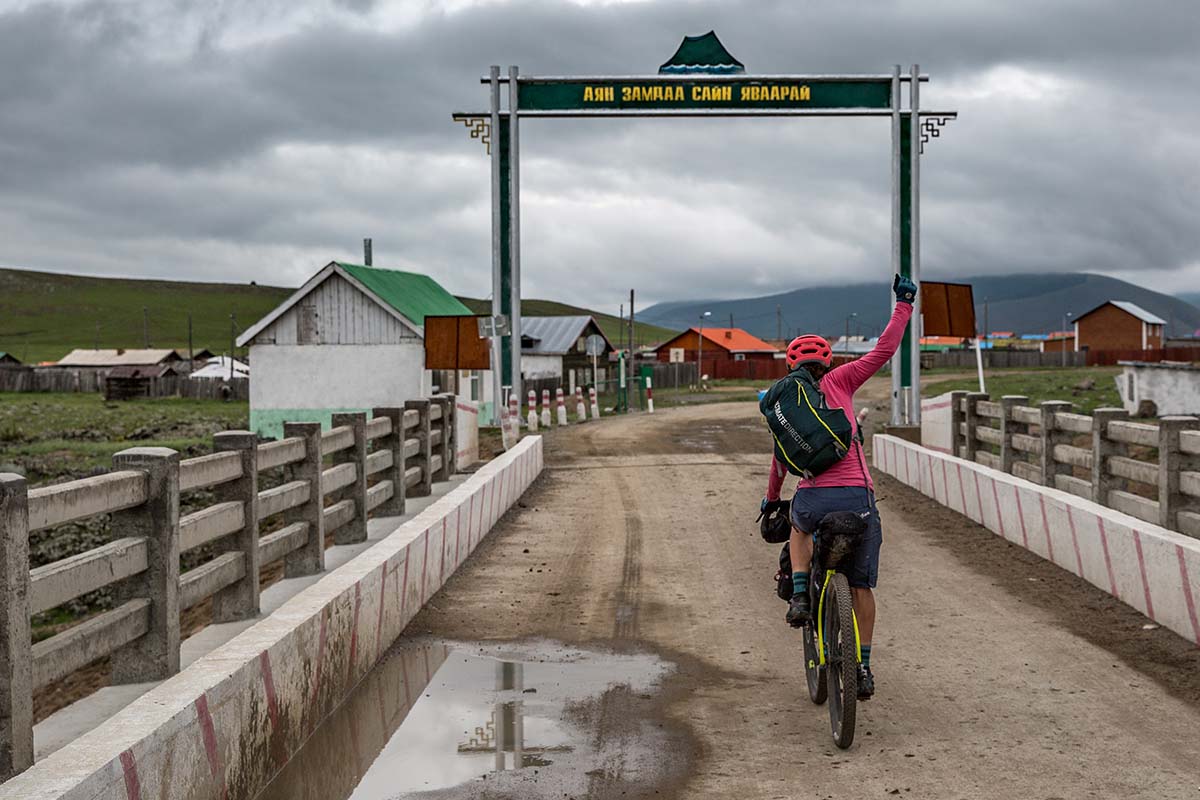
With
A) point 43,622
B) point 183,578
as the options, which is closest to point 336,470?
point 183,578

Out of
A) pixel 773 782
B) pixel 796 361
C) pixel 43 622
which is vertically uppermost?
pixel 796 361

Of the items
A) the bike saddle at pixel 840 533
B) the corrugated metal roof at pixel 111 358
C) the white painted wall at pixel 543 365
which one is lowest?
the bike saddle at pixel 840 533

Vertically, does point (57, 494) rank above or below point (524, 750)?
above

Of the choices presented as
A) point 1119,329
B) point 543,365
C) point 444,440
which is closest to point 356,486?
point 444,440

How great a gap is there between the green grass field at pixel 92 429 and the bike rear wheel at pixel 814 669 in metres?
26.0

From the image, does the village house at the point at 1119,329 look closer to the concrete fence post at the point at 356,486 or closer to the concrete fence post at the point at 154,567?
the concrete fence post at the point at 356,486

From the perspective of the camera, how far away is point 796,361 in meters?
6.93

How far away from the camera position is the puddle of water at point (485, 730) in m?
5.84

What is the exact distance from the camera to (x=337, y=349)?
Answer: 41.4 m

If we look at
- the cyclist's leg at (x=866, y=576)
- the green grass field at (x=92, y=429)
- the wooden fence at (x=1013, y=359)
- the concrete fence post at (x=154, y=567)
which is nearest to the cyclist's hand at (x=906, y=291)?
the cyclist's leg at (x=866, y=576)

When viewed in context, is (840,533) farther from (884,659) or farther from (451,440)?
(451,440)

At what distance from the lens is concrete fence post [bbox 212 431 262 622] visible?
831 centimetres

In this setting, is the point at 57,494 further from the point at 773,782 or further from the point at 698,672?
the point at 698,672

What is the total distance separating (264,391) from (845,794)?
3840 centimetres
